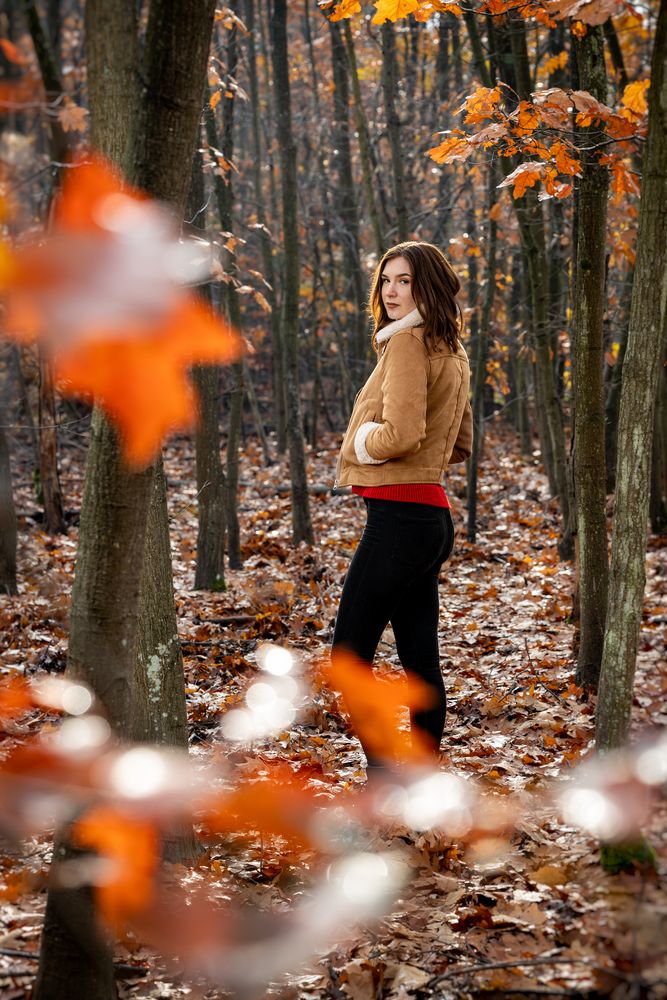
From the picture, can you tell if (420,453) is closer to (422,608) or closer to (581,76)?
(422,608)

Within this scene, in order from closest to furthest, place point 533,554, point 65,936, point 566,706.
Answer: point 65,936, point 566,706, point 533,554

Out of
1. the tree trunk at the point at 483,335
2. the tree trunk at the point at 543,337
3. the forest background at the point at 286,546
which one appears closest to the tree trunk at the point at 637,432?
the forest background at the point at 286,546

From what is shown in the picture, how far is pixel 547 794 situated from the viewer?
123 inches

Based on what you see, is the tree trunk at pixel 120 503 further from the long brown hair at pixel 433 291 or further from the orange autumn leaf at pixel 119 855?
the long brown hair at pixel 433 291

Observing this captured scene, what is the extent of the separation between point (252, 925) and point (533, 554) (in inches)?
261

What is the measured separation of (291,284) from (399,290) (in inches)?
265

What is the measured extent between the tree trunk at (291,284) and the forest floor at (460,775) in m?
0.84

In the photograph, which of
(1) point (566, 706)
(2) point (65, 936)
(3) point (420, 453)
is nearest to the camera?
(2) point (65, 936)

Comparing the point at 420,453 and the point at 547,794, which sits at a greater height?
the point at 420,453

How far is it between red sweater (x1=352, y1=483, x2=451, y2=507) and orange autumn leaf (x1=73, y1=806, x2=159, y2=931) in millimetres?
1349

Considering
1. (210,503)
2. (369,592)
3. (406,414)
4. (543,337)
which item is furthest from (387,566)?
(543,337)

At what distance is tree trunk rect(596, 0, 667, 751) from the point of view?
2.34 meters

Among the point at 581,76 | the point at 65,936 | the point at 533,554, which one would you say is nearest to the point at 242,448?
the point at 533,554

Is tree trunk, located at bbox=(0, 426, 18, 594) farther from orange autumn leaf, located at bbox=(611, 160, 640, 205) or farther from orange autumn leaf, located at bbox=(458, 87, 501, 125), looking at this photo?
orange autumn leaf, located at bbox=(611, 160, 640, 205)
